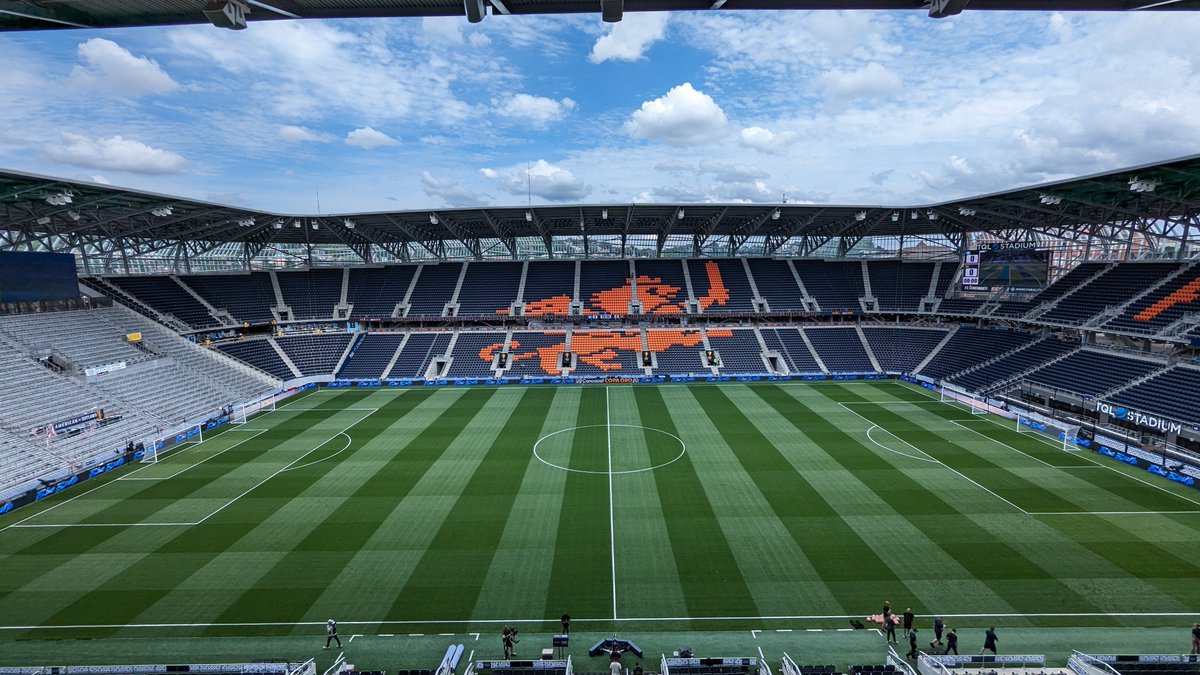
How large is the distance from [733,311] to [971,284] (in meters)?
20.5

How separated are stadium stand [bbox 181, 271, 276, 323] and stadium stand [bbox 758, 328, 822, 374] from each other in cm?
4965

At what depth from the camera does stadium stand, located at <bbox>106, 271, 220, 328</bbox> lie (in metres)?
44.3

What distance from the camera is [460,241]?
57875mm

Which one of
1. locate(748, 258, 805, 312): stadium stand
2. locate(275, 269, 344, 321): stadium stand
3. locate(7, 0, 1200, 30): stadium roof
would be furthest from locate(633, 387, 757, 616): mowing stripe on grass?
locate(275, 269, 344, 321): stadium stand

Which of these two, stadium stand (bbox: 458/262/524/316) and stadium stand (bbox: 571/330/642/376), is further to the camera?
stadium stand (bbox: 458/262/524/316)

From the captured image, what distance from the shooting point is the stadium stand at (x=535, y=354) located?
48156 mm

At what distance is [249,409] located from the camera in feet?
122

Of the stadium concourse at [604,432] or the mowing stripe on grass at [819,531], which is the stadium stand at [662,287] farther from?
the mowing stripe on grass at [819,531]

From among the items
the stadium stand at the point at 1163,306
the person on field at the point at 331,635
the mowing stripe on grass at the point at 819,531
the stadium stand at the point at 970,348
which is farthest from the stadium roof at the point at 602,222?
the person on field at the point at 331,635

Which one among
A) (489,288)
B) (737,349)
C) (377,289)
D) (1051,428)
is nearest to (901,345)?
(737,349)

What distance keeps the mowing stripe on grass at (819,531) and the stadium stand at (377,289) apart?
4010 centimetres

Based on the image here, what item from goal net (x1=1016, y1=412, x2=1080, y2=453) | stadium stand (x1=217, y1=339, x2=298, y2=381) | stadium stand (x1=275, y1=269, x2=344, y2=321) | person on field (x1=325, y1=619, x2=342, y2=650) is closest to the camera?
person on field (x1=325, y1=619, x2=342, y2=650)

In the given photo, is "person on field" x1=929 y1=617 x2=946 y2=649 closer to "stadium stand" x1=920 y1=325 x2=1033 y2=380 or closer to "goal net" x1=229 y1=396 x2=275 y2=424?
"stadium stand" x1=920 y1=325 x2=1033 y2=380

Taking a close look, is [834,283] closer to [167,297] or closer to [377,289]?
[377,289]
